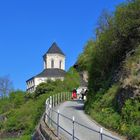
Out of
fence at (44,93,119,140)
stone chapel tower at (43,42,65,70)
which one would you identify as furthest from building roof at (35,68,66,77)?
fence at (44,93,119,140)

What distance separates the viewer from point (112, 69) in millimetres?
34500

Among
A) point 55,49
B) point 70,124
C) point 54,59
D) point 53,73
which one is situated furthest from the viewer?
point 55,49

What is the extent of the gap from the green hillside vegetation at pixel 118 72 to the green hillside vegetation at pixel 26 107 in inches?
297

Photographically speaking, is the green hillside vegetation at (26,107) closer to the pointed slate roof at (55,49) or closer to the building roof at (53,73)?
the building roof at (53,73)

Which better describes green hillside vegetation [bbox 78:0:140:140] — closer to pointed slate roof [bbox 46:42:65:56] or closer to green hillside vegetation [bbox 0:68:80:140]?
green hillside vegetation [bbox 0:68:80:140]

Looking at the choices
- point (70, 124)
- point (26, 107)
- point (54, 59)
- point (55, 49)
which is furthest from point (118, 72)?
point (55, 49)

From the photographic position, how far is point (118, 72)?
31.4m

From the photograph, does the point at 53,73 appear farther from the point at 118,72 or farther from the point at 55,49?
the point at 118,72

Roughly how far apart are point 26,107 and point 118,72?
37661mm

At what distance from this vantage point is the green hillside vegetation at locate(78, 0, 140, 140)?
79.9 feet

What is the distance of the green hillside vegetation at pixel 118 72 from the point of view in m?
24.3

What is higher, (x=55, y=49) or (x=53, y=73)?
(x=55, y=49)

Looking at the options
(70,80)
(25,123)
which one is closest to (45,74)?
(70,80)

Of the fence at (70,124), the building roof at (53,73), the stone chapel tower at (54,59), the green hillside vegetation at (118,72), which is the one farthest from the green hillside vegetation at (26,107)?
the stone chapel tower at (54,59)
